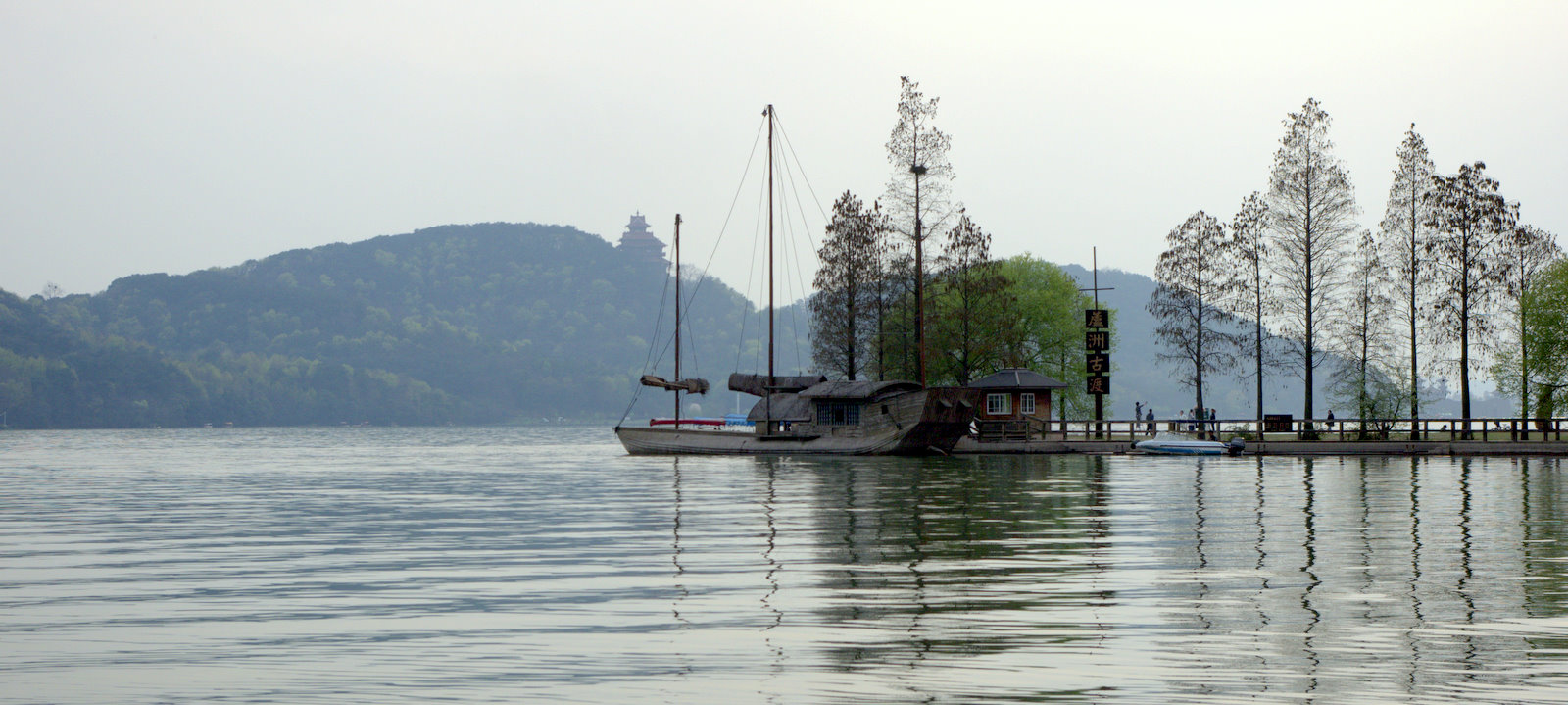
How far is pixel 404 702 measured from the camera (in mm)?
10492

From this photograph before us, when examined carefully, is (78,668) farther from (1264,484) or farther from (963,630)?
(1264,484)

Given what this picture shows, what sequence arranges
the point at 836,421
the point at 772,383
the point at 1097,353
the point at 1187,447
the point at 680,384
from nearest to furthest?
1. the point at 1187,447
2. the point at 836,421
3. the point at 772,383
4. the point at 1097,353
5. the point at 680,384

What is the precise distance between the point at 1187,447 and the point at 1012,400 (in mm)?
11698

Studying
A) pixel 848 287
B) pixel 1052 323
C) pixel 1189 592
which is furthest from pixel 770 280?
pixel 1189 592

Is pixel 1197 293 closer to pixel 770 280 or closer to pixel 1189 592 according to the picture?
pixel 770 280

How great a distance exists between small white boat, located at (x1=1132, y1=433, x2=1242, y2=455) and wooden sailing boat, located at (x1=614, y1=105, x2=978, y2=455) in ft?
28.9

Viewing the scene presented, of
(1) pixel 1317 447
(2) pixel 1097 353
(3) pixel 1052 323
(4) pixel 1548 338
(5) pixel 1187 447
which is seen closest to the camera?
(1) pixel 1317 447

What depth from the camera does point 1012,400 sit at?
74312mm

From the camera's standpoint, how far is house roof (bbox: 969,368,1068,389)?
73500 mm

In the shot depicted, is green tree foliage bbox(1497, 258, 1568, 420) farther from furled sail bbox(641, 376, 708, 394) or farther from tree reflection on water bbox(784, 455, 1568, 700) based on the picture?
furled sail bbox(641, 376, 708, 394)

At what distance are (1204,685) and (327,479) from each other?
49.2 meters

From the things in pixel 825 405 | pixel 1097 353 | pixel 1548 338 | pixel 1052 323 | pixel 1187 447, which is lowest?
pixel 1187 447

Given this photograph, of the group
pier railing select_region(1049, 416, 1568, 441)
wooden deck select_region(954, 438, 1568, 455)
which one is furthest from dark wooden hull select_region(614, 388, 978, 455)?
pier railing select_region(1049, 416, 1568, 441)

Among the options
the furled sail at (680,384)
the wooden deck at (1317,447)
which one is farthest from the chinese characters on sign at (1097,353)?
the furled sail at (680,384)
